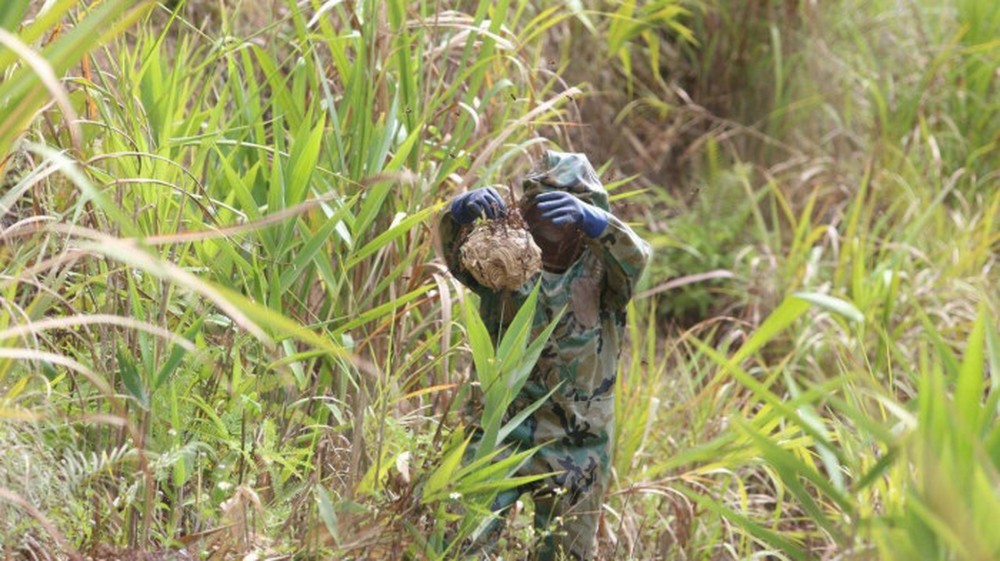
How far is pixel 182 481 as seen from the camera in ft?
7.64

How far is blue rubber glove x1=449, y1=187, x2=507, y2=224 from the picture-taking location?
8.47 feet

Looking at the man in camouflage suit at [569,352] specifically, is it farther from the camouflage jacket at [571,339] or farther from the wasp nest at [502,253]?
the wasp nest at [502,253]

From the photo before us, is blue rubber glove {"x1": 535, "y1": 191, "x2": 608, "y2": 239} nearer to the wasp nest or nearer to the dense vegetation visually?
the wasp nest

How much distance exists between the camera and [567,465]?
9.02ft

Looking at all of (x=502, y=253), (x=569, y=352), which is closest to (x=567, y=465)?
(x=569, y=352)

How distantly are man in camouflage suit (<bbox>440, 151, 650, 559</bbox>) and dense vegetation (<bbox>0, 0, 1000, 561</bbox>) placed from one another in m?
0.10

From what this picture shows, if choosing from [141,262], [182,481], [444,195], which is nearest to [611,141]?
[444,195]

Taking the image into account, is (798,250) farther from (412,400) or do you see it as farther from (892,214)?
→ (412,400)

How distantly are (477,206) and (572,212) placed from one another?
166 millimetres

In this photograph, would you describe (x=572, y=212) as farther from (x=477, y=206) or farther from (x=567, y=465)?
(x=567, y=465)

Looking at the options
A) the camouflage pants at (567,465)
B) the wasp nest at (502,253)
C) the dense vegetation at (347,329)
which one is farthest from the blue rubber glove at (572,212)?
the camouflage pants at (567,465)

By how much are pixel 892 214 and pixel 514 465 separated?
3.19 m

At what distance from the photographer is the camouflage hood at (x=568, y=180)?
8.86ft

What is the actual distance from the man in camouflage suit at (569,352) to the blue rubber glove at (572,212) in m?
0.07
